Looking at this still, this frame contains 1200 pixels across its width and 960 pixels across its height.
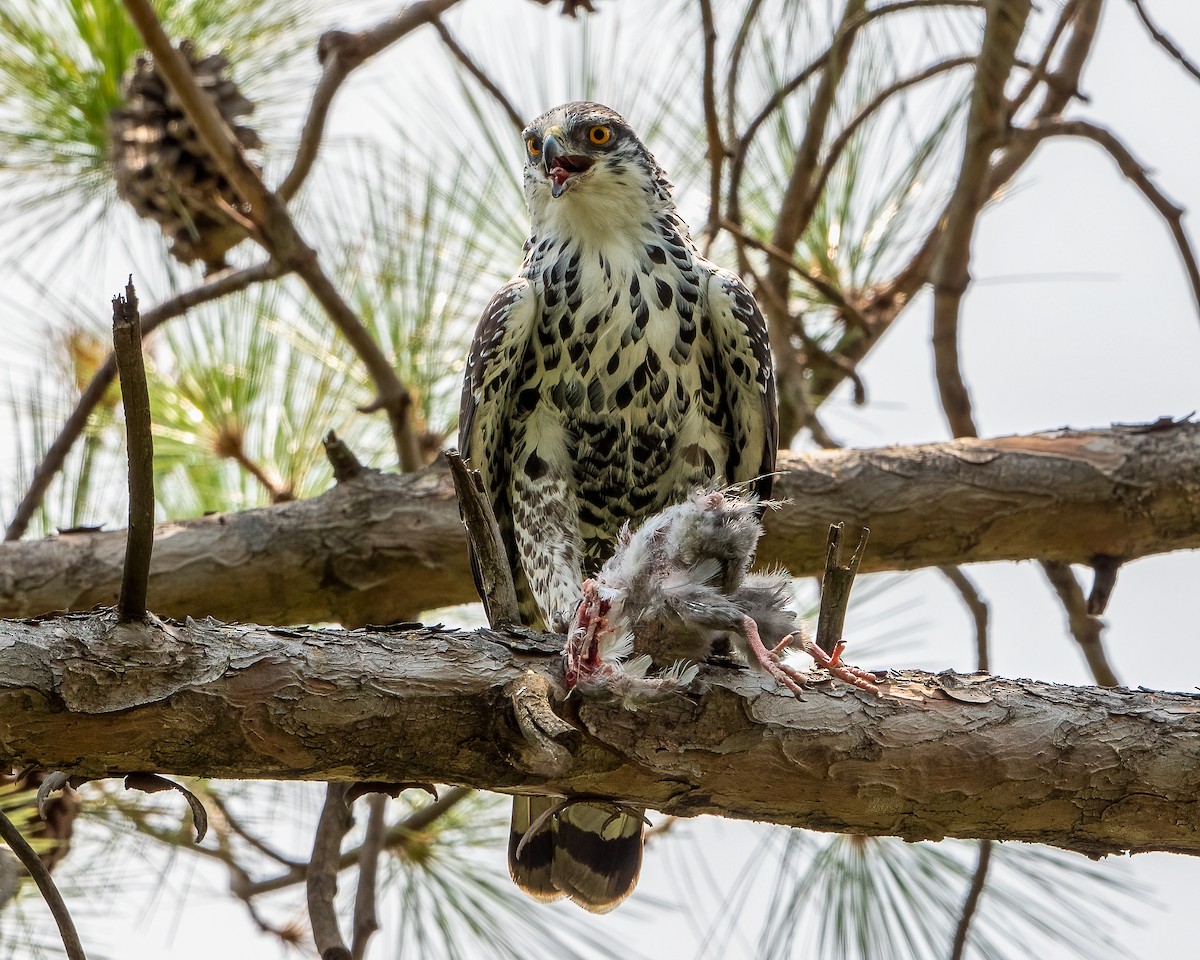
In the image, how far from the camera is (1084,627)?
4.02 m

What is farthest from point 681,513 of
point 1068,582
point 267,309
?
point 267,309

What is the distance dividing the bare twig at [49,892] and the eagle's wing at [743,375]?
7.09ft

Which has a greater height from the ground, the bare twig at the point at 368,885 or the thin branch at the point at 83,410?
the thin branch at the point at 83,410

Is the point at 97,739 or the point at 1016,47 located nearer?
the point at 97,739

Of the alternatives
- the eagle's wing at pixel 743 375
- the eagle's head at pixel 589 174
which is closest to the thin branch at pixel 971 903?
the eagle's wing at pixel 743 375

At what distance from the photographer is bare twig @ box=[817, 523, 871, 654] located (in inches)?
94.7

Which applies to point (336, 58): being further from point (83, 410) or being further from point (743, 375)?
point (743, 375)

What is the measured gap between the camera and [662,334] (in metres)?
3.66

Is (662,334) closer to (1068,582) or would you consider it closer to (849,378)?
(849,378)

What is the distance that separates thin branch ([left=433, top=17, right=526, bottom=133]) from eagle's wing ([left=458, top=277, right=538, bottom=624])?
75cm

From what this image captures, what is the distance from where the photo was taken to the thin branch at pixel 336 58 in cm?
399

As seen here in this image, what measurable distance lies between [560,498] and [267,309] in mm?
1476

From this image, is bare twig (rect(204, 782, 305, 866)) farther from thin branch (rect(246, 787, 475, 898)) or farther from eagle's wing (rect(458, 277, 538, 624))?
eagle's wing (rect(458, 277, 538, 624))

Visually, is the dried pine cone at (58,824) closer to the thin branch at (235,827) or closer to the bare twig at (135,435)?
the thin branch at (235,827)
